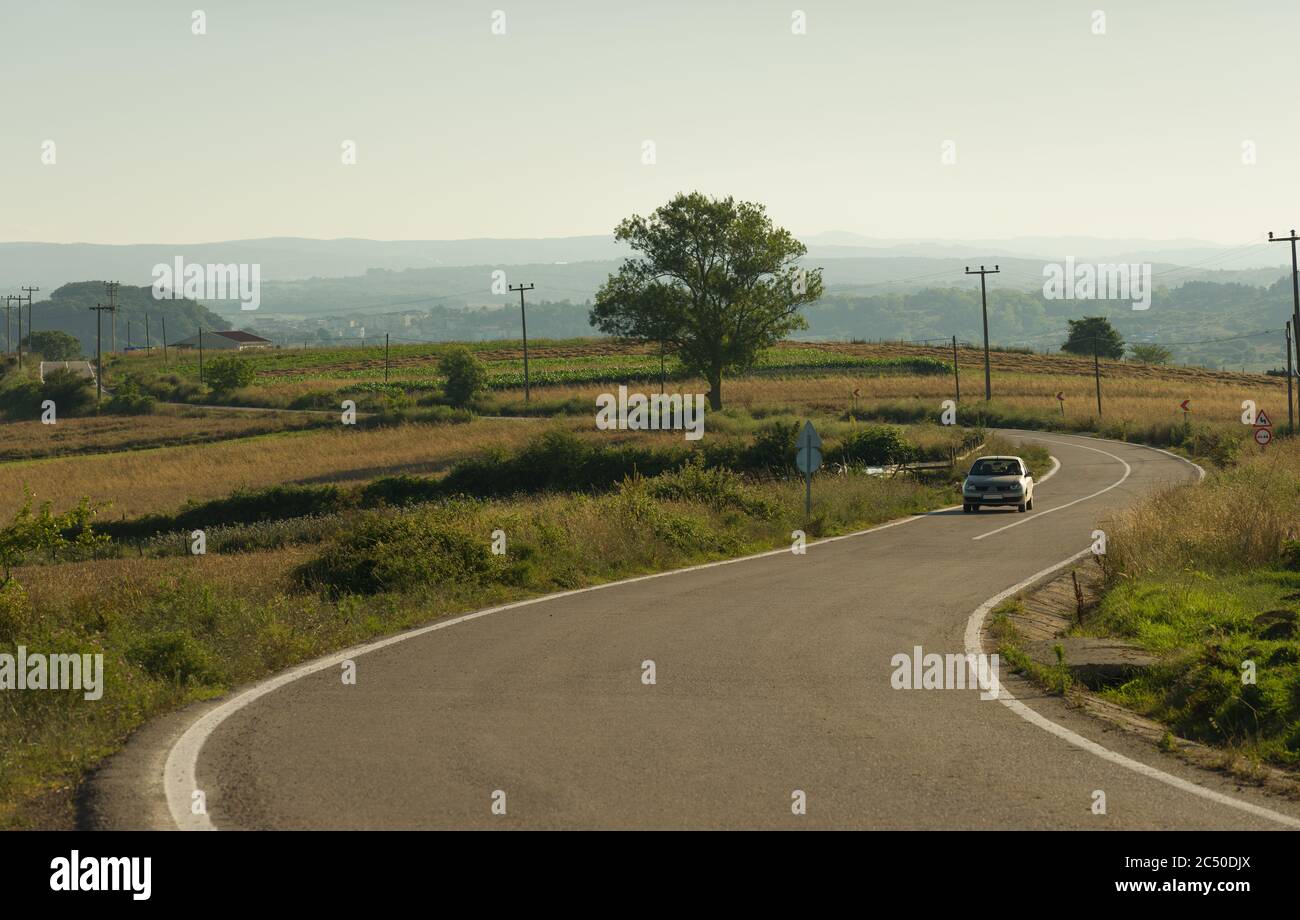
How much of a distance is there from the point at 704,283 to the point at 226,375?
162ft

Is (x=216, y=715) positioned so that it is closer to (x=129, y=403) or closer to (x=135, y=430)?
(x=135, y=430)

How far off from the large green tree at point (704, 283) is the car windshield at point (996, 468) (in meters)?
39.7

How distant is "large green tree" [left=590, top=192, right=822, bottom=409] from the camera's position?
2931 inches

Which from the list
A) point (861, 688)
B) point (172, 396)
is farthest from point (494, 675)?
point (172, 396)

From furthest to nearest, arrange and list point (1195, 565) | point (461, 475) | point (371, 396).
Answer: point (371, 396) → point (461, 475) → point (1195, 565)

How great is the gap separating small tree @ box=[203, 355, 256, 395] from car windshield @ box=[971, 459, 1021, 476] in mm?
80710

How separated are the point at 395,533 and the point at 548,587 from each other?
95.5 inches

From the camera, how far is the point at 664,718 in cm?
919

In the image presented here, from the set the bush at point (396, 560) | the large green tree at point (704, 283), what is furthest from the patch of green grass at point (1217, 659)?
the large green tree at point (704, 283)

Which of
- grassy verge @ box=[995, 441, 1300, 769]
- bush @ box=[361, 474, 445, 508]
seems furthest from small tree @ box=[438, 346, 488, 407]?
grassy verge @ box=[995, 441, 1300, 769]

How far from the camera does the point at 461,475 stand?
44719mm
